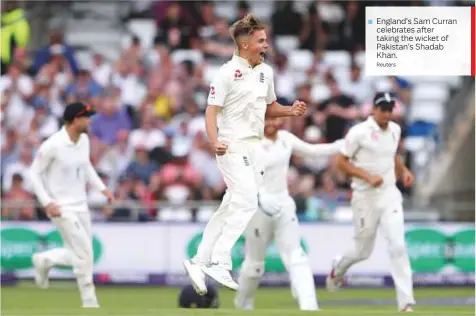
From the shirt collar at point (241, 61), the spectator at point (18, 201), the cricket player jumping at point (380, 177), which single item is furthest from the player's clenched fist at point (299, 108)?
the spectator at point (18, 201)

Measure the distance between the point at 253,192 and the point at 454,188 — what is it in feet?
37.3

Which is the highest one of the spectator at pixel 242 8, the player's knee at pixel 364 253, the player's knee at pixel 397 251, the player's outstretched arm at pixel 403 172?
the spectator at pixel 242 8

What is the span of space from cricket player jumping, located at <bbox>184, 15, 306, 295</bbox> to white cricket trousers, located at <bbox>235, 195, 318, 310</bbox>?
9.88ft

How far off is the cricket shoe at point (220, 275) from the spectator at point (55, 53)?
1229 centimetres

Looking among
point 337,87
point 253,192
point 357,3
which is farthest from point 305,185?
point 253,192

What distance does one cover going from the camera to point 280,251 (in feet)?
51.1

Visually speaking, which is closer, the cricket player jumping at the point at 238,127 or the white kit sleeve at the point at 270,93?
the cricket player jumping at the point at 238,127

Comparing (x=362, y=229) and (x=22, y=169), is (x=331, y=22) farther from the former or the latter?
(x=362, y=229)

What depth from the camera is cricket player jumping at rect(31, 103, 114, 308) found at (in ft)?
51.1

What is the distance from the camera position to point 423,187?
2350 cm

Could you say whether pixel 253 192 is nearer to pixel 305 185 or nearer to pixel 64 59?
pixel 305 185

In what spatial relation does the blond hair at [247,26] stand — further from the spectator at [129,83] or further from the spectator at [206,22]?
the spectator at [206,22]

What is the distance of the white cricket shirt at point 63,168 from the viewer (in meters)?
15.6

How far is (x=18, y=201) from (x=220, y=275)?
9525 millimetres
